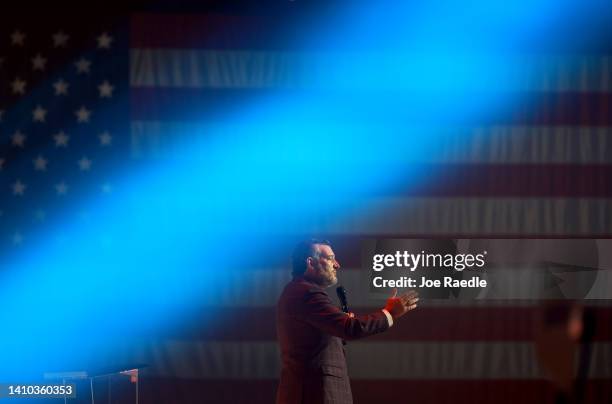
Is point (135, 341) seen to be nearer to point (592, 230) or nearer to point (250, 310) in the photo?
point (250, 310)

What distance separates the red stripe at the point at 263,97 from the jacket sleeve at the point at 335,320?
1967 mm

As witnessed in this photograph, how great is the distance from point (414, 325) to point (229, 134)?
1577 millimetres

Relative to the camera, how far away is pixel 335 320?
9.60 feet

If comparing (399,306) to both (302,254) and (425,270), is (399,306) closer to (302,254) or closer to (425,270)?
(302,254)

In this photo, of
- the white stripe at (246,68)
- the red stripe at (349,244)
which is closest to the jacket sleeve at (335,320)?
the red stripe at (349,244)

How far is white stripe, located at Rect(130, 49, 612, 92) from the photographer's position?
4.75m

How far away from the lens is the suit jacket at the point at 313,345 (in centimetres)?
296

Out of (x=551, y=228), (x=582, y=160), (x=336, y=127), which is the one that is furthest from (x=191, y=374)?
(x=582, y=160)

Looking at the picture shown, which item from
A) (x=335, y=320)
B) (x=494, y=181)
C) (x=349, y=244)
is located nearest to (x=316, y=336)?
(x=335, y=320)

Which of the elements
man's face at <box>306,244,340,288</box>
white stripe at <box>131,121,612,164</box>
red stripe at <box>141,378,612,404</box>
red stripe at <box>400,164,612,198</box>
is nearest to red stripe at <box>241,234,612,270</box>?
red stripe at <box>400,164,612,198</box>

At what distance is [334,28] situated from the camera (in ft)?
Answer: 15.6

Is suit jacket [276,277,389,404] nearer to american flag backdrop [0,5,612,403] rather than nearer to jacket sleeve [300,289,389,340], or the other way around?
jacket sleeve [300,289,389,340]

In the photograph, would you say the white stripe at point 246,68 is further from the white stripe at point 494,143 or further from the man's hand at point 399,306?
the man's hand at point 399,306

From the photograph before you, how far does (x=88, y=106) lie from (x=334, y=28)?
1547mm
